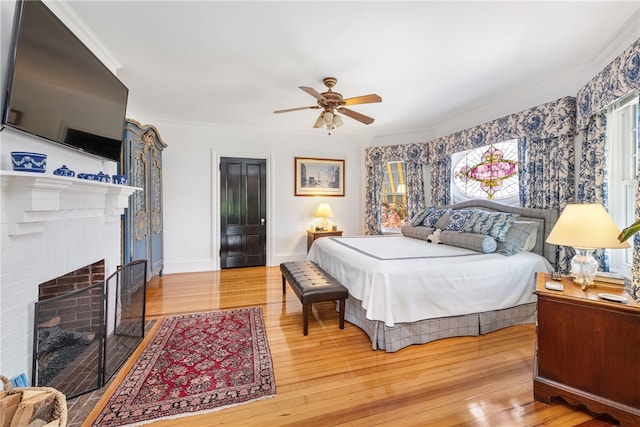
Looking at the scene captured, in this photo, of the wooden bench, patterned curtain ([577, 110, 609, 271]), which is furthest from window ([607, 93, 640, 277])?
the wooden bench

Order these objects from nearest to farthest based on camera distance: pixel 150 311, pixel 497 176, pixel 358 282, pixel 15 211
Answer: pixel 15 211 → pixel 358 282 → pixel 150 311 → pixel 497 176

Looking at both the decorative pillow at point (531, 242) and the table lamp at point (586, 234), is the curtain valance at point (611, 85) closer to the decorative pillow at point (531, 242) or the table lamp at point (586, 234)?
the table lamp at point (586, 234)

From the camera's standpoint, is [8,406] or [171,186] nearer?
[8,406]

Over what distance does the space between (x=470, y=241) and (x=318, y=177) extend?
3105mm

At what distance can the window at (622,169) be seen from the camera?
2.31m

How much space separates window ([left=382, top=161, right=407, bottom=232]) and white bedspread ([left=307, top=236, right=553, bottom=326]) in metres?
2.39

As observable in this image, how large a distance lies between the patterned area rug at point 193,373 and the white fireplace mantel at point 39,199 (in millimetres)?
1154

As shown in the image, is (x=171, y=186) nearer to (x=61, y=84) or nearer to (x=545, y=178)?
(x=61, y=84)

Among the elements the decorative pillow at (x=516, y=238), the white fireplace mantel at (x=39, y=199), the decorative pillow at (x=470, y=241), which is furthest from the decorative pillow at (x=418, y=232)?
the white fireplace mantel at (x=39, y=199)

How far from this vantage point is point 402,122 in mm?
4613

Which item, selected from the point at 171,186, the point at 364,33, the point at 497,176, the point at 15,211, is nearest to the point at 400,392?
the point at 15,211

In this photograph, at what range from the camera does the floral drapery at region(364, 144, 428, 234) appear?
494 centimetres

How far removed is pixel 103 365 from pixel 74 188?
3.92 ft

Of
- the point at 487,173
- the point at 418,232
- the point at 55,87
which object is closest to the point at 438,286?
the point at 418,232
